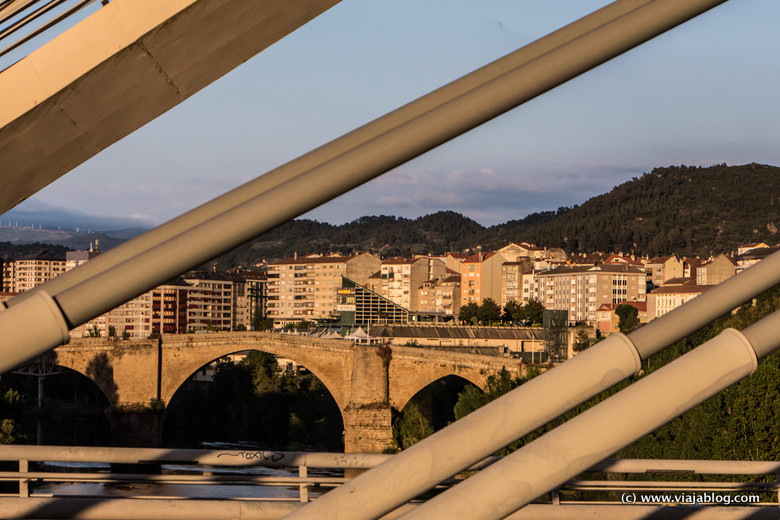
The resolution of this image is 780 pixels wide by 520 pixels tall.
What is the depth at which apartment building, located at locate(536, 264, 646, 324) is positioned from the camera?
9231 cm

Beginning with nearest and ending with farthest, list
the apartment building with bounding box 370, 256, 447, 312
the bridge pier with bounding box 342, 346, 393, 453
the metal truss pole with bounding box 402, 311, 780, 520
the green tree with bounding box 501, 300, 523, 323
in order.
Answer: the metal truss pole with bounding box 402, 311, 780, 520 < the bridge pier with bounding box 342, 346, 393, 453 < the green tree with bounding box 501, 300, 523, 323 < the apartment building with bounding box 370, 256, 447, 312

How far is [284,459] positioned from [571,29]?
2581 mm

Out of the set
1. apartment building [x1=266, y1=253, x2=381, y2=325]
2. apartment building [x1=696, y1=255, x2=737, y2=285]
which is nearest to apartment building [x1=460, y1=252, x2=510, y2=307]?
apartment building [x1=266, y1=253, x2=381, y2=325]

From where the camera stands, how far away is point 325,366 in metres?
40.0

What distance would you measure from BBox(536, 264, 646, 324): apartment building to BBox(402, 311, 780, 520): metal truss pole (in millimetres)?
91244

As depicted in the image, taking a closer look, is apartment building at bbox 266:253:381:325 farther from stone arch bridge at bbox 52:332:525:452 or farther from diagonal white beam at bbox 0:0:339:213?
diagonal white beam at bbox 0:0:339:213

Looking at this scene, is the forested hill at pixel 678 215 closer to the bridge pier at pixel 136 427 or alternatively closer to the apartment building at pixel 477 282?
the apartment building at pixel 477 282

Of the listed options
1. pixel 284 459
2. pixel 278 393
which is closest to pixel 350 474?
pixel 278 393

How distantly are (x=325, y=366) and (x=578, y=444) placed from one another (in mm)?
38732

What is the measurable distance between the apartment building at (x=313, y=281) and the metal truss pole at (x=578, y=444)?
370 feet

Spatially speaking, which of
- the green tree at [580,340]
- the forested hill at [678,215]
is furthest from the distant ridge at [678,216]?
the green tree at [580,340]

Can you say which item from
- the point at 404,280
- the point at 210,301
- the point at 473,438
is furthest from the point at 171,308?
the point at 473,438

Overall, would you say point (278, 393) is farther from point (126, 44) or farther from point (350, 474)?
point (126, 44)

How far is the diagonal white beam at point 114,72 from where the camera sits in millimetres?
2543
